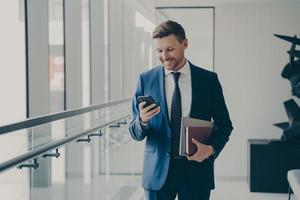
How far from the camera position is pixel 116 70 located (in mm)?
8227

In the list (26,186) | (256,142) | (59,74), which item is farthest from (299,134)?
(26,186)

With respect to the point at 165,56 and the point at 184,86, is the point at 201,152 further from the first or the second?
the point at 165,56

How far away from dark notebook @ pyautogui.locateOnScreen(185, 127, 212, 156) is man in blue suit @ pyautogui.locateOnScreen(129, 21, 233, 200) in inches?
1.2

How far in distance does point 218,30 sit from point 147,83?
504 cm

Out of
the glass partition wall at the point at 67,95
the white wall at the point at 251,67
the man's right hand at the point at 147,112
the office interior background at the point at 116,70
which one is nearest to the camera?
the man's right hand at the point at 147,112

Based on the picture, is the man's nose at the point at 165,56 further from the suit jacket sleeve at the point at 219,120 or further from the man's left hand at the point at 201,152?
the man's left hand at the point at 201,152

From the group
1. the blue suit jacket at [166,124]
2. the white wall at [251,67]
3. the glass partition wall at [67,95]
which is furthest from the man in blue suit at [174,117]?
the white wall at [251,67]

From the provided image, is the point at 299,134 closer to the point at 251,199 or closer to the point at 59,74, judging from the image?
the point at 251,199

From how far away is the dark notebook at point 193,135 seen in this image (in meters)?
2.38

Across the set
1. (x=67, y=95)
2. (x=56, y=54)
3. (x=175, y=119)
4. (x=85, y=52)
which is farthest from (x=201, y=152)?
(x=85, y=52)

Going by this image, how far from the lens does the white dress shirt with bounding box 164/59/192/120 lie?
251 cm

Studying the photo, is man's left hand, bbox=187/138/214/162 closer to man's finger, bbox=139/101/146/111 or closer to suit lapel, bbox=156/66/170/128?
suit lapel, bbox=156/66/170/128

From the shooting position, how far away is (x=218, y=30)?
291 inches

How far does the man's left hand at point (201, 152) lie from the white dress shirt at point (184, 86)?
0.16 meters
